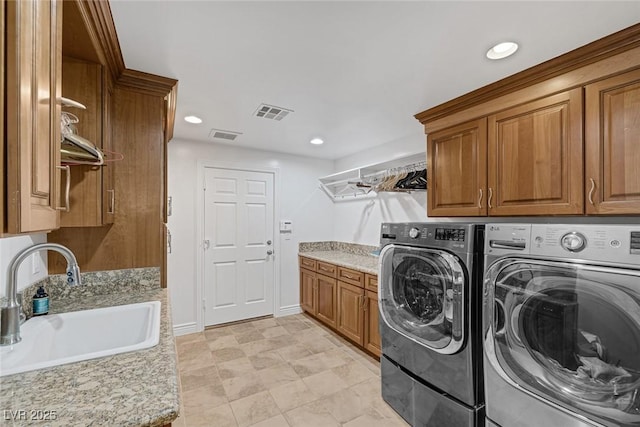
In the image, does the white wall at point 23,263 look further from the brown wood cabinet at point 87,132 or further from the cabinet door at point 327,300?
the cabinet door at point 327,300

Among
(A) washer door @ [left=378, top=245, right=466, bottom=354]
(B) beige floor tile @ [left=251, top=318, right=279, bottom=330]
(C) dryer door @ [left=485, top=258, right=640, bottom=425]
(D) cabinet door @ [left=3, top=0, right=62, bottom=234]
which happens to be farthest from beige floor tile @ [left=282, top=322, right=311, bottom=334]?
(D) cabinet door @ [left=3, top=0, right=62, bottom=234]

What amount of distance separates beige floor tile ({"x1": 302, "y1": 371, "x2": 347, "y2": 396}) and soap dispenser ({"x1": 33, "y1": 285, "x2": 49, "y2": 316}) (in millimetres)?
1825

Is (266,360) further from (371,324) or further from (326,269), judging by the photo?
(326,269)

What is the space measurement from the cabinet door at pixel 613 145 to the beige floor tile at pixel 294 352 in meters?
2.53

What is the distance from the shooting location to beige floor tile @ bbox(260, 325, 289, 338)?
326 centimetres

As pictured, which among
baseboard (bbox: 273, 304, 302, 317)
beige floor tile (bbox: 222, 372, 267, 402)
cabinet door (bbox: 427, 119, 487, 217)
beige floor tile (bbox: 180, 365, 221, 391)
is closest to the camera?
cabinet door (bbox: 427, 119, 487, 217)

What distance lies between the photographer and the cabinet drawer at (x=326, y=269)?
322 cm

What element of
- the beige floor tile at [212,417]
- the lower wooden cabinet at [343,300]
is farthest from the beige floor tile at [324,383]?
the beige floor tile at [212,417]

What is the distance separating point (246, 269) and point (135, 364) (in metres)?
2.81

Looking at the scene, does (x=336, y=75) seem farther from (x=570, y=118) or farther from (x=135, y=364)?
(x=135, y=364)

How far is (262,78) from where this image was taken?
184cm

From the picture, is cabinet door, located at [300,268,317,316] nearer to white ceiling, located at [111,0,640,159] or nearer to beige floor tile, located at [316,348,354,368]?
beige floor tile, located at [316,348,354,368]

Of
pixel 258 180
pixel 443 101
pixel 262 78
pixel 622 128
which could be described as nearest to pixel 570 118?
pixel 622 128

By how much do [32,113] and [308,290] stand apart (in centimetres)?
344
